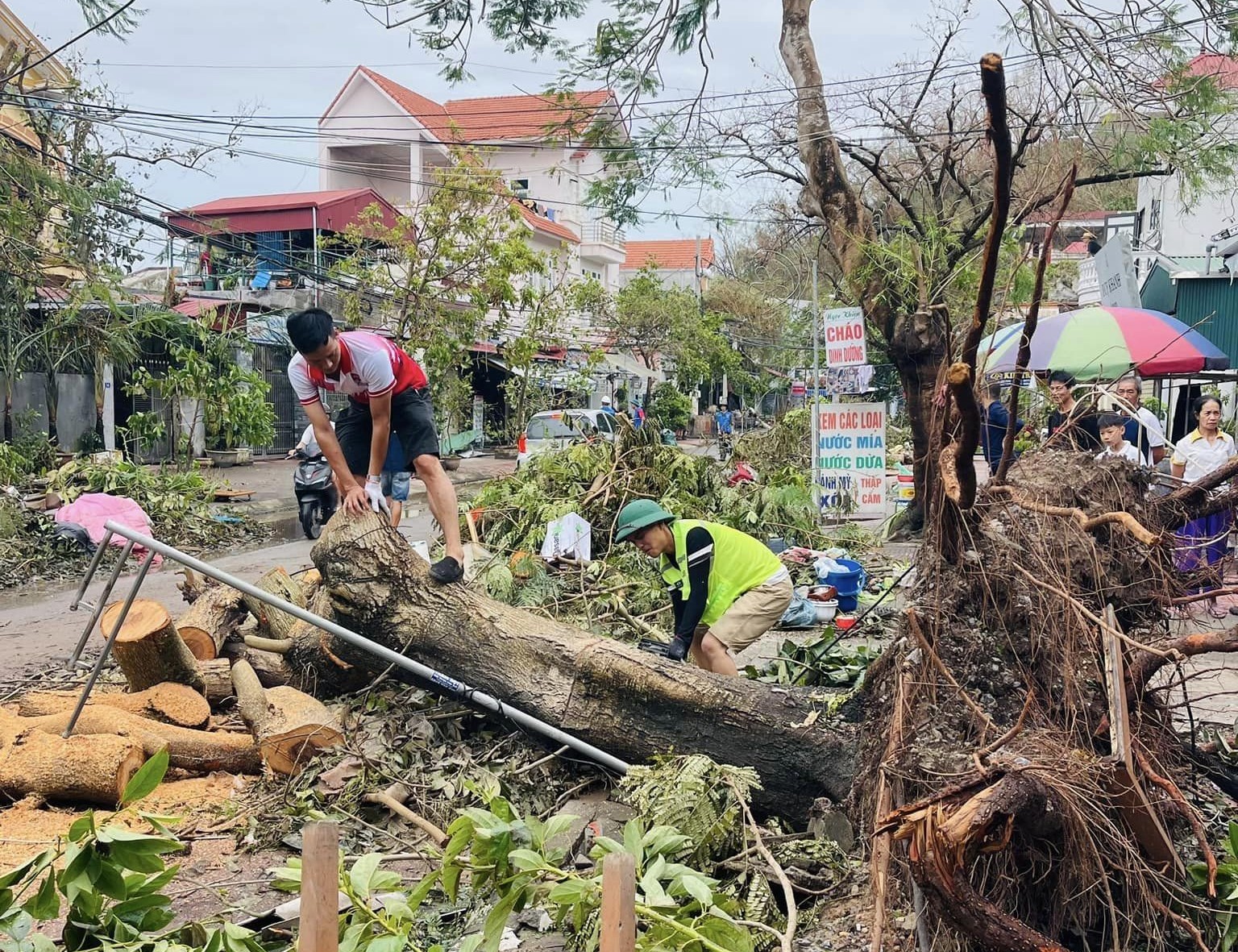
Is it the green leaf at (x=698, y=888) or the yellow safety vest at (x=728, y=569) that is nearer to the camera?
the green leaf at (x=698, y=888)

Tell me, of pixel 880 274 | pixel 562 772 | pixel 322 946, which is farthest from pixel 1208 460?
pixel 322 946

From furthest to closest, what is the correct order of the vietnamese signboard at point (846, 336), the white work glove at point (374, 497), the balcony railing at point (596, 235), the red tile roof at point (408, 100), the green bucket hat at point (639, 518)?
the balcony railing at point (596, 235) < the red tile roof at point (408, 100) < the vietnamese signboard at point (846, 336) < the green bucket hat at point (639, 518) < the white work glove at point (374, 497)

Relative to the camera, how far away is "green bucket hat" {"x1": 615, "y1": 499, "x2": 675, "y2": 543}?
5.38 m

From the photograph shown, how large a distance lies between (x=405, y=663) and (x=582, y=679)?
802mm

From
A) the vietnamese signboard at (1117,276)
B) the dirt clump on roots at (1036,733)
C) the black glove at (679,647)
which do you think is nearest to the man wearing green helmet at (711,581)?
the black glove at (679,647)

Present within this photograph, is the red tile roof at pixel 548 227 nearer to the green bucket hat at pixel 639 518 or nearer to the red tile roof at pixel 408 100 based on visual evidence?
the red tile roof at pixel 408 100

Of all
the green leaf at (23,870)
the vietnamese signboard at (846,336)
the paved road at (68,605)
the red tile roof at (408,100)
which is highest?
the red tile roof at (408,100)

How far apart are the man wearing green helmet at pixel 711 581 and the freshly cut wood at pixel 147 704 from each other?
2.37m

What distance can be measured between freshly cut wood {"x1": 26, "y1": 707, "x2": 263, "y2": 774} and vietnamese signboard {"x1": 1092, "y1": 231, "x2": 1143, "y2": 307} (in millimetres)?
9992

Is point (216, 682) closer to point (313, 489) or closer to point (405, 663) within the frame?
point (405, 663)

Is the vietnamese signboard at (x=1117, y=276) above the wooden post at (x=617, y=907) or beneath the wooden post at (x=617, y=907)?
above

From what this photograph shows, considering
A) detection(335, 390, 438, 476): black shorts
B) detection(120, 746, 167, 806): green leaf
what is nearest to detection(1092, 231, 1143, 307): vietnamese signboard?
detection(335, 390, 438, 476): black shorts

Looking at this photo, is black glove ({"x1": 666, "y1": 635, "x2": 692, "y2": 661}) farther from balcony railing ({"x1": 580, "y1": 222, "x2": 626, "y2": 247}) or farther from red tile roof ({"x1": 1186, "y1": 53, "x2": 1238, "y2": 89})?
balcony railing ({"x1": 580, "y1": 222, "x2": 626, "y2": 247})

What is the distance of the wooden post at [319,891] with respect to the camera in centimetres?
222
